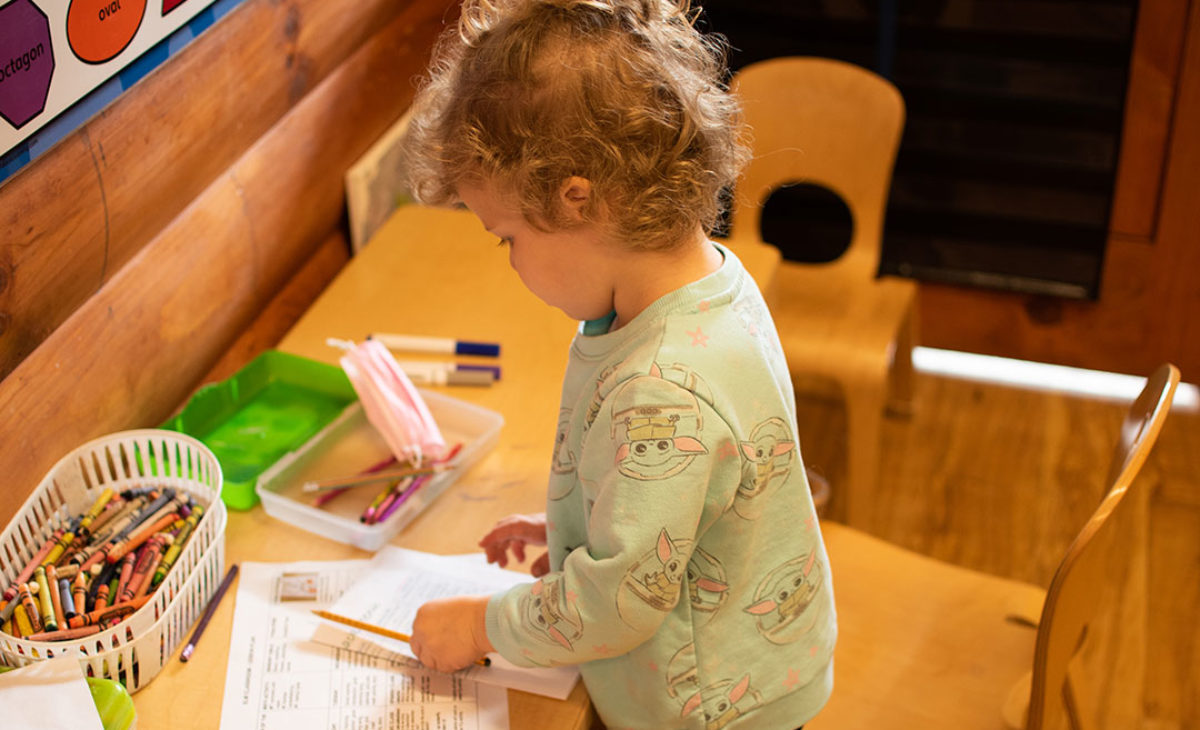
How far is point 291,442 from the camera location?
1.36 m

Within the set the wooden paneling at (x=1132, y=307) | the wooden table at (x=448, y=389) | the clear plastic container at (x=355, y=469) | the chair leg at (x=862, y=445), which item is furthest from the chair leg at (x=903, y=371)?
the clear plastic container at (x=355, y=469)

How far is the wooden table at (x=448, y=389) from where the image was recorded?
1.03 metres

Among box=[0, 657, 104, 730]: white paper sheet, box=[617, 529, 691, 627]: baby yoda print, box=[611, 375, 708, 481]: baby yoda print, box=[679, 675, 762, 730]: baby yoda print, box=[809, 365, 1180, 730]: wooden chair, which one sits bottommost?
box=[809, 365, 1180, 730]: wooden chair

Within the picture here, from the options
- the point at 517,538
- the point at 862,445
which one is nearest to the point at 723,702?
the point at 517,538

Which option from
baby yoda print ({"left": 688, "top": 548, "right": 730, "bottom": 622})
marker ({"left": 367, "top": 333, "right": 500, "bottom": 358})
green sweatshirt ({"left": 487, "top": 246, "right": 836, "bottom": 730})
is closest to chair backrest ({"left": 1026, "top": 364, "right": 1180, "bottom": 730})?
green sweatshirt ({"left": 487, "top": 246, "right": 836, "bottom": 730})

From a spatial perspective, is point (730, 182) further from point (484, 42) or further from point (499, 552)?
point (499, 552)

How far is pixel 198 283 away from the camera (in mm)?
1434

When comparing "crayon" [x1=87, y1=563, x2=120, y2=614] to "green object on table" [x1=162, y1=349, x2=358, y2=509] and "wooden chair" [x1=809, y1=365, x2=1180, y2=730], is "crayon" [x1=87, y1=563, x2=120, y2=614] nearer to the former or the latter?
"green object on table" [x1=162, y1=349, x2=358, y2=509]

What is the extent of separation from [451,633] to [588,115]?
1.57 feet

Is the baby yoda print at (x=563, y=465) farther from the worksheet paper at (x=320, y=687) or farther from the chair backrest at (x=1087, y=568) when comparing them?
the chair backrest at (x=1087, y=568)

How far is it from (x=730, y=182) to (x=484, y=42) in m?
0.25

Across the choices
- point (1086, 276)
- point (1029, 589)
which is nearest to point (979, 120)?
point (1086, 276)

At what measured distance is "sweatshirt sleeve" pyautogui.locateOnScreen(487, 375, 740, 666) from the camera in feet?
2.89

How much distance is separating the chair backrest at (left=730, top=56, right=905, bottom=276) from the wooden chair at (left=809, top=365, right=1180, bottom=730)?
2.84 ft
